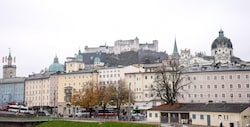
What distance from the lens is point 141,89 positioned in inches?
4154

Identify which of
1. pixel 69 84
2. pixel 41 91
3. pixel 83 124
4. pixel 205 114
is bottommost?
pixel 83 124

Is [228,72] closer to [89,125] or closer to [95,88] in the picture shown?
[95,88]

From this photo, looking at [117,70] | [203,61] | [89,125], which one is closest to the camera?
[89,125]

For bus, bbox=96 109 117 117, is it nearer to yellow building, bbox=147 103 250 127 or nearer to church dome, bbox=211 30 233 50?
yellow building, bbox=147 103 250 127

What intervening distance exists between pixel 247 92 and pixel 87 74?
49.8 meters

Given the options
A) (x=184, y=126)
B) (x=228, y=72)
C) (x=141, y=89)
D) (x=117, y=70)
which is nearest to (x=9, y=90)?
(x=117, y=70)

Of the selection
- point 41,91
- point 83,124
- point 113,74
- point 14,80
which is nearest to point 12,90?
point 14,80

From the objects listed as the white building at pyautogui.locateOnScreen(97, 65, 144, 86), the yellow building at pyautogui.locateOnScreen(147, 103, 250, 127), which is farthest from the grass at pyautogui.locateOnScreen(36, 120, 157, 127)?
the white building at pyautogui.locateOnScreen(97, 65, 144, 86)

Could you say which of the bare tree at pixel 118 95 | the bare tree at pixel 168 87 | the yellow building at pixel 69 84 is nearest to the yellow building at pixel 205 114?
the bare tree at pixel 168 87

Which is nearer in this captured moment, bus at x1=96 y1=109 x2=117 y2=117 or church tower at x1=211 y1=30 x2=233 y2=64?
bus at x1=96 y1=109 x2=117 y2=117

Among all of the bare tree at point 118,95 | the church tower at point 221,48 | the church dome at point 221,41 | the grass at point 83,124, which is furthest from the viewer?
the church dome at point 221,41

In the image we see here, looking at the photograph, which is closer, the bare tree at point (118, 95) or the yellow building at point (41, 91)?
the bare tree at point (118, 95)

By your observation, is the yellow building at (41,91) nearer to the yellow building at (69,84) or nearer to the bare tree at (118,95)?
the yellow building at (69,84)

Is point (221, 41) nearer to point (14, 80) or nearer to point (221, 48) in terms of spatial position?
point (221, 48)
